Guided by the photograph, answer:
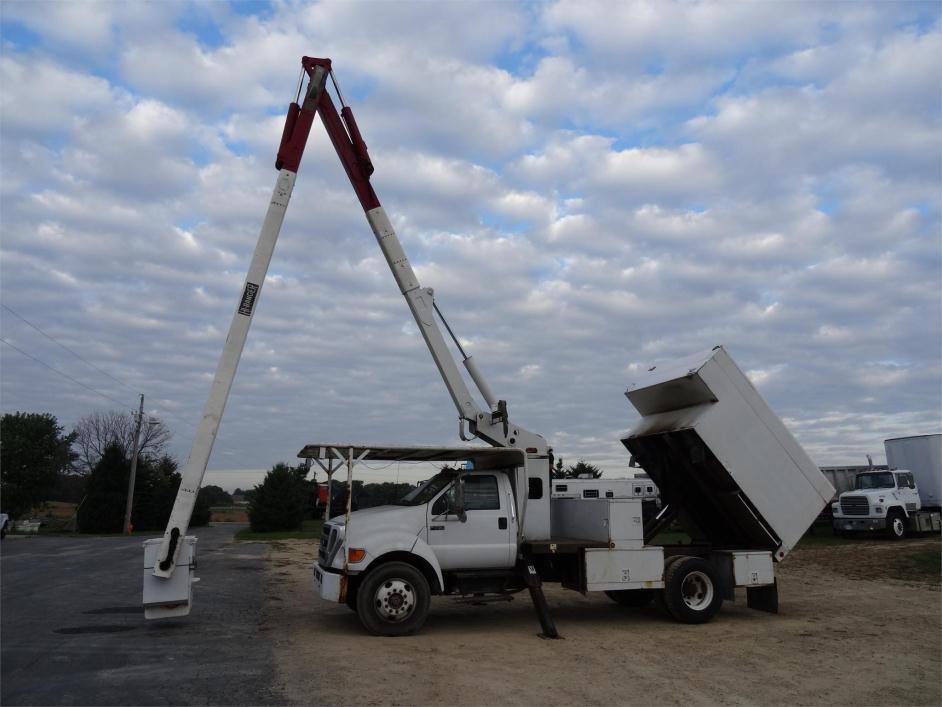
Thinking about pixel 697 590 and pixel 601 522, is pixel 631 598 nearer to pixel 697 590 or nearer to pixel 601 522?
pixel 697 590

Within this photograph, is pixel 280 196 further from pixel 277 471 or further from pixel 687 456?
pixel 277 471

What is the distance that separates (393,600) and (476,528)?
1.57 meters

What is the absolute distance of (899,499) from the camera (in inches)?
974

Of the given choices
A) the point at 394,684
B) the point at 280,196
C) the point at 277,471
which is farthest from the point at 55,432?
the point at 394,684

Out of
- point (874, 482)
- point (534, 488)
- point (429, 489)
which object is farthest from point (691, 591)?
point (874, 482)

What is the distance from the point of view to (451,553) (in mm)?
10203

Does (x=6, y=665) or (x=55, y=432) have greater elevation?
(x=55, y=432)

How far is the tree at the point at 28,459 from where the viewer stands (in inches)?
1946

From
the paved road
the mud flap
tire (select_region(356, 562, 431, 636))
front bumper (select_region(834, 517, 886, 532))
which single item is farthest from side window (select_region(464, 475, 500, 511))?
front bumper (select_region(834, 517, 886, 532))

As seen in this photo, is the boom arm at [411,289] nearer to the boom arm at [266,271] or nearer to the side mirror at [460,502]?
the boom arm at [266,271]

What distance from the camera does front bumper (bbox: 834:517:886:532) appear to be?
79.5ft

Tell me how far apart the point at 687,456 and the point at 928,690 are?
4537mm

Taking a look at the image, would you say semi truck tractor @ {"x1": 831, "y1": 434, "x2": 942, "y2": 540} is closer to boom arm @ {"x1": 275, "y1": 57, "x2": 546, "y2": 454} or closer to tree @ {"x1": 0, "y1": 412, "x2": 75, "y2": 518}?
boom arm @ {"x1": 275, "y1": 57, "x2": 546, "y2": 454}

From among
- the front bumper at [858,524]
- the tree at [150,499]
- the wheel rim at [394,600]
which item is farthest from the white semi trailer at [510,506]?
the tree at [150,499]
